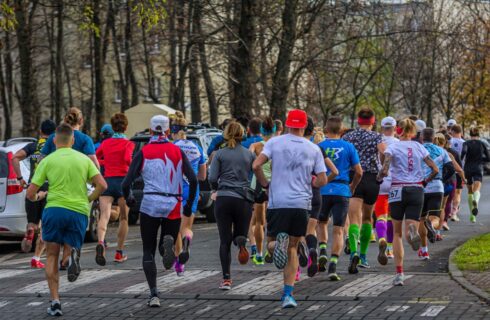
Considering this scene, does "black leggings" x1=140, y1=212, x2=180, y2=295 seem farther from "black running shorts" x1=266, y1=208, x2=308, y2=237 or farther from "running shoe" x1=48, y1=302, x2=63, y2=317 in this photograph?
"black running shorts" x1=266, y1=208, x2=308, y2=237

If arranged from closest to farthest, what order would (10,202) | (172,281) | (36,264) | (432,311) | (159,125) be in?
(432,311)
(159,125)
(172,281)
(36,264)
(10,202)

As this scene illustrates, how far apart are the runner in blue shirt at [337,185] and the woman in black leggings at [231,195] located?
38.2 inches

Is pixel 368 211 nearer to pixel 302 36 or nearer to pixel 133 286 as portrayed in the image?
pixel 133 286

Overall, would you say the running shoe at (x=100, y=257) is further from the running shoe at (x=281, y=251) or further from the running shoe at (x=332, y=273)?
the running shoe at (x=281, y=251)

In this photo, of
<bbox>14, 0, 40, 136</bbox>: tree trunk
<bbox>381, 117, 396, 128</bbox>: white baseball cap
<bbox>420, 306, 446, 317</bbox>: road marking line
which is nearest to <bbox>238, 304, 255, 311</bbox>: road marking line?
<bbox>420, 306, 446, 317</bbox>: road marking line

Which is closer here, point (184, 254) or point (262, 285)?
point (184, 254)

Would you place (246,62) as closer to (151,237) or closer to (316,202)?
(316,202)

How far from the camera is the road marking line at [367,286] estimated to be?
443 inches

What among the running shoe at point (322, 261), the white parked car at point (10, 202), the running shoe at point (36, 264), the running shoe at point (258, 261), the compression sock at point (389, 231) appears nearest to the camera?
the running shoe at point (322, 261)

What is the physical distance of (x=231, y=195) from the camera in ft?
38.8

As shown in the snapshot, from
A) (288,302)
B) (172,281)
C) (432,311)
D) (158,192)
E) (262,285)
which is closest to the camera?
(432,311)

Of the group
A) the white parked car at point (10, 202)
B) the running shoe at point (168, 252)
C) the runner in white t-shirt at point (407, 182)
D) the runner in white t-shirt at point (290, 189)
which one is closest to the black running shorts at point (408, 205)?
the runner in white t-shirt at point (407, 182)

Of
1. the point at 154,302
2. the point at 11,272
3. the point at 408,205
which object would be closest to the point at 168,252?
the point at 154,302

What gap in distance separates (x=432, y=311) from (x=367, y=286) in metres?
1.87
